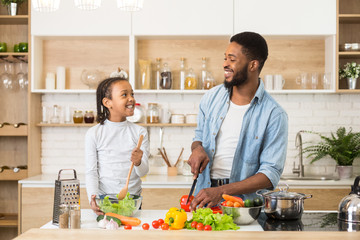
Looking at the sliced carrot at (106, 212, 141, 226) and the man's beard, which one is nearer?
the sliced carrot at (106, 212, 141, 226)

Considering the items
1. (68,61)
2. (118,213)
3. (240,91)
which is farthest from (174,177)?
(118,213)

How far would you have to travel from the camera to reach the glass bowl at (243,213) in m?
2.12

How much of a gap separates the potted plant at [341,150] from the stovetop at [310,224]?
87.5 inches

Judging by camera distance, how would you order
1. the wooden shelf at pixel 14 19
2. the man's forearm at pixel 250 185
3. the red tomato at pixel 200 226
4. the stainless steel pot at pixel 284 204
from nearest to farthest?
the red tomato at pixel 200 226, the stainless steel pot at pixel 284 204, the man's forearm at pixel 250 185, the wooden shelf at pixel 14 19

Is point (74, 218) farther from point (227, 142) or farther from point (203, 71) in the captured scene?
point (203, 71)

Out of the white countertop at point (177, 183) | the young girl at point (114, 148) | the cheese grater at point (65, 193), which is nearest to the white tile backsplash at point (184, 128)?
the white countertop at point (177, 183)

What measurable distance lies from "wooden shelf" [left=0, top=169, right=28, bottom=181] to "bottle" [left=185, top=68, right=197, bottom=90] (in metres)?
1.81

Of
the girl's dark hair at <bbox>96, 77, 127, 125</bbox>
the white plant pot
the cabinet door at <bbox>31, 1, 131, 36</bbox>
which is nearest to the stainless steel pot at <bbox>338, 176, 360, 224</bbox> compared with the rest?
the girl's dark hair at <bbox>96, 77, 127, 125</bbox>

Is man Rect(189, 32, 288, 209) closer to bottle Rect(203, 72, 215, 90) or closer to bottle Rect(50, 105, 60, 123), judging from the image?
bottle Rect(203, 72, 215, 90)

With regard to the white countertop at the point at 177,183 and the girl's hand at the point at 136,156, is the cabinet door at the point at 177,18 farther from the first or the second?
the girl's hand at the point at 136,156

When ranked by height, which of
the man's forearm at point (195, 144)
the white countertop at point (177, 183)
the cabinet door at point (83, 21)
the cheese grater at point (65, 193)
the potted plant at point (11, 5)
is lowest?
the white countertop at point (177, 183)

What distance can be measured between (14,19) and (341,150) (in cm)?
351

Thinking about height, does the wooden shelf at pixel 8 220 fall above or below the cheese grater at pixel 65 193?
below

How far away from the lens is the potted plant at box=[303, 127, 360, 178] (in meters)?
4.49
